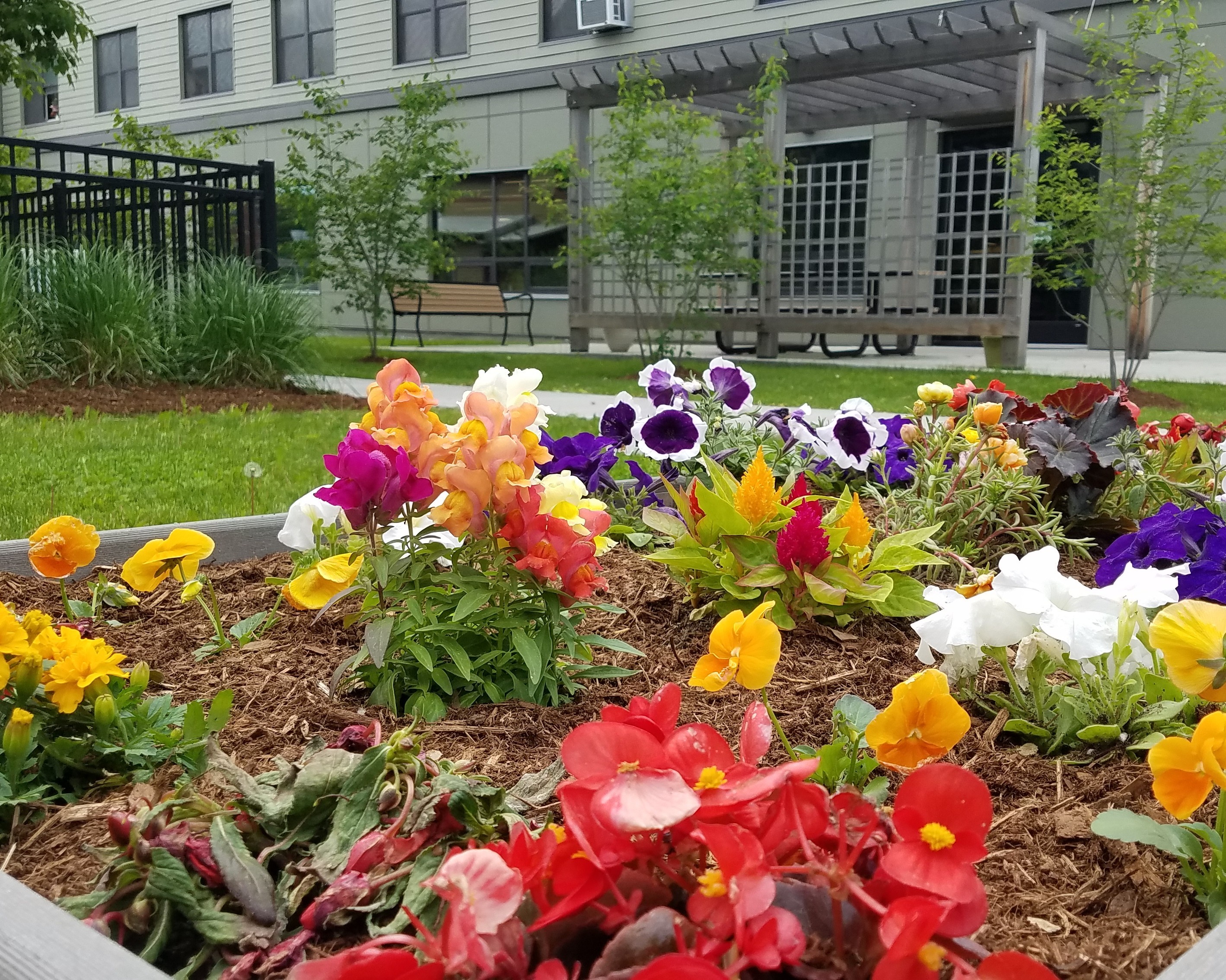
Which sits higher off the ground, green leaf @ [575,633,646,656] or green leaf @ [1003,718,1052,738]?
green leaf @ [575,633,646,656]

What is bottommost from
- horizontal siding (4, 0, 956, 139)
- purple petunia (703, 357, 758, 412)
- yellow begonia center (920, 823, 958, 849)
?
yellow begonia center (920, 823, 958, 849)

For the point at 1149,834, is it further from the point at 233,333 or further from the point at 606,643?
the point at 233,333

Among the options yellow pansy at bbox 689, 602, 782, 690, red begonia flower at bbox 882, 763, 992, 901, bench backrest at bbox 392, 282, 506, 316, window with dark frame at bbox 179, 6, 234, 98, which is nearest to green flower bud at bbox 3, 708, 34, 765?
yellow pansy at bbox 689, 602, 782, 690

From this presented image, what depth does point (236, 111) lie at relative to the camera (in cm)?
2162

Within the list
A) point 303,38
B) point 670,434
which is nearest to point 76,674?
point 670,434

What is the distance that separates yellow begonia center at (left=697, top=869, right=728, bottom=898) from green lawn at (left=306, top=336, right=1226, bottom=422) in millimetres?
5478

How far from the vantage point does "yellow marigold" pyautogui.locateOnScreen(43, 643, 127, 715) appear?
1.37 m

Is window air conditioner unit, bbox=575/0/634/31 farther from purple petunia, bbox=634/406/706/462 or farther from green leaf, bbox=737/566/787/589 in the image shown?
green leaf, bbox=737/566/787/589

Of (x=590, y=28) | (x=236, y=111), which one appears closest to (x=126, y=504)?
(x=590, y=28)

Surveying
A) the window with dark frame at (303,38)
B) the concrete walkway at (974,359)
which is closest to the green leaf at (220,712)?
the concrete walkway at (974,359)

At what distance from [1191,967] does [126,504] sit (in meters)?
3.46

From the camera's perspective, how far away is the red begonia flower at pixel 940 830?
0.82m

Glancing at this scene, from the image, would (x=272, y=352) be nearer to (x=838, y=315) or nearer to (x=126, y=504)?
(x=126, y=504)

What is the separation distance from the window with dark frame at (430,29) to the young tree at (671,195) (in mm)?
8463
